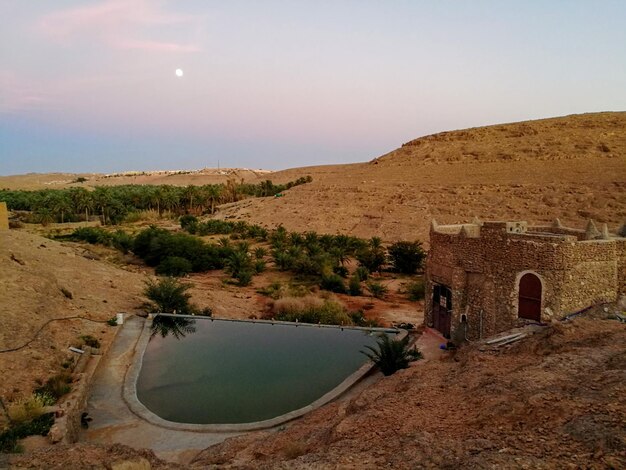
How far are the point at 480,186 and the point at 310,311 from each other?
122 ft

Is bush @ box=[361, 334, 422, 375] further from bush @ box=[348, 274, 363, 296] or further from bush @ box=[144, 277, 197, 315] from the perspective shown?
bush @ box=[348, 274, 363, 296]

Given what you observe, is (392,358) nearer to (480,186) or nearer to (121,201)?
(480,186)

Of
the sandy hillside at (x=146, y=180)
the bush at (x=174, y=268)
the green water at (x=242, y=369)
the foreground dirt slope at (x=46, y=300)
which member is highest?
the sandy hillside at (x=146, y=180)

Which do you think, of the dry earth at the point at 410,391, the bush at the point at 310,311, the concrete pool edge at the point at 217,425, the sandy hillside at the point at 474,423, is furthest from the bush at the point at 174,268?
the sandy hillside at the point at 474,423

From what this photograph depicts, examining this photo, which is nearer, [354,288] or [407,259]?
[354,288]

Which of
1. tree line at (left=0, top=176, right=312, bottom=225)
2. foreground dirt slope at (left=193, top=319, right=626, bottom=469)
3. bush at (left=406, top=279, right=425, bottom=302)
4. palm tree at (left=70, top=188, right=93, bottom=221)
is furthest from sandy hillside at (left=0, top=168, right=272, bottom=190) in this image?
foreground dirt slope at (left=193, top=319, right=626, bottom=469)

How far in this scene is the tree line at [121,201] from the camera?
54.0m

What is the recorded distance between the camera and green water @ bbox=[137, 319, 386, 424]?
1110cm

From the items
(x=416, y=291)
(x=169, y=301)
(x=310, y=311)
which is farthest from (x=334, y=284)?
(x=169, y=301)

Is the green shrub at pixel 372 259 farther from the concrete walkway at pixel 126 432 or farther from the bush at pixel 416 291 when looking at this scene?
the concrete walkway at pixel 126 432

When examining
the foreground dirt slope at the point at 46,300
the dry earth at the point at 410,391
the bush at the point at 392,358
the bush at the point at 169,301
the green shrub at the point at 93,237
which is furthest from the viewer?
the green shrub at the point at 93,237

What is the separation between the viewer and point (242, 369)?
13.2 m

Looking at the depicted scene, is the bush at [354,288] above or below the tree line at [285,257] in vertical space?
below

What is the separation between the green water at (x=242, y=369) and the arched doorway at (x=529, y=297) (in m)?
4.50
